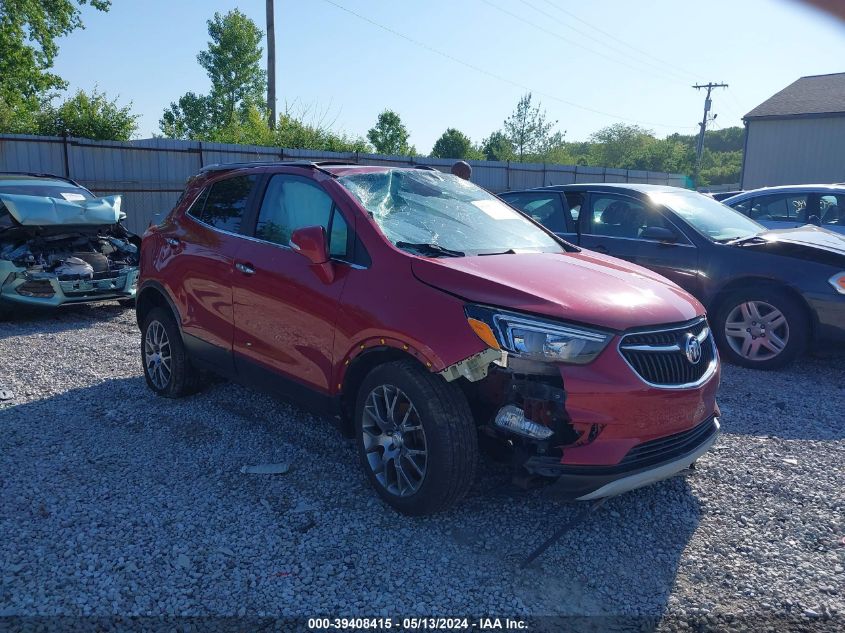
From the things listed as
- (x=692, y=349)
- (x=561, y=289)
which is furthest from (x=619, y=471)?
(x=561, y=289)

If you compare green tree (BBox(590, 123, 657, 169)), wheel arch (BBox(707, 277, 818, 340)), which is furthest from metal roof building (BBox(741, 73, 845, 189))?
green tree (BBox(590, 123, 657, 169))

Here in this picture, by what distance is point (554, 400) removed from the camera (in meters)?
3.01

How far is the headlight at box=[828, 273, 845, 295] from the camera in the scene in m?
5.80

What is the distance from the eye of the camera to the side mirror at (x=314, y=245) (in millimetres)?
3623

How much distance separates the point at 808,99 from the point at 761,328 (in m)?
31.4

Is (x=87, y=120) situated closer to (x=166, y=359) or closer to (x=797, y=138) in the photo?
(x=166, y=359)

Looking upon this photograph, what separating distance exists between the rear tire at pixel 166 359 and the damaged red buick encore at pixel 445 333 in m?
0.51

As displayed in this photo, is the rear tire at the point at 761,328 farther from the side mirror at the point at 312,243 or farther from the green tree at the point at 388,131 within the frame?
the green tree at the point at 388,131

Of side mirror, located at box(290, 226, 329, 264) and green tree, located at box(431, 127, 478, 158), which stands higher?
green tree, located at box(431, 127, 478, 158)

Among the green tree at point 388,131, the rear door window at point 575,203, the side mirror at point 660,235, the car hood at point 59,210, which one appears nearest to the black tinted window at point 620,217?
the rear door window at point 575,203

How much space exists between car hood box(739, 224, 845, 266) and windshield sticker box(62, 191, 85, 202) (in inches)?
302

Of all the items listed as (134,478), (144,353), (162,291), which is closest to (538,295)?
(134,478)

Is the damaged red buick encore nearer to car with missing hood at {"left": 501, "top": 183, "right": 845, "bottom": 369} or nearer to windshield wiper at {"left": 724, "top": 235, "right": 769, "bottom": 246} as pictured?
car with missing hood at {"left": 501, "top": 183, "right": 845, "bottom": 369}

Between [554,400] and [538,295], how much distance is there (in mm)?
506
